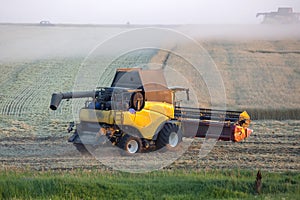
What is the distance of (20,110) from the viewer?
83.0 ft

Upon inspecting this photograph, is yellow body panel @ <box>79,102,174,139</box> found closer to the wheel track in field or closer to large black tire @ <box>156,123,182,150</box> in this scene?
large black tire @ <box>156,123,182,150</box>

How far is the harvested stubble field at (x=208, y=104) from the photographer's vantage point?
53.4 feet

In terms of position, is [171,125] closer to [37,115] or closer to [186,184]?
[186,184]

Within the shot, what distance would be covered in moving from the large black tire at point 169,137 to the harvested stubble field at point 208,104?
62 cm

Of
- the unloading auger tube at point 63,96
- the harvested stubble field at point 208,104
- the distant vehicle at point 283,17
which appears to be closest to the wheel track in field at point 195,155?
the harvested stubble field at point 208,104

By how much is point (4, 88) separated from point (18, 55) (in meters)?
11.9

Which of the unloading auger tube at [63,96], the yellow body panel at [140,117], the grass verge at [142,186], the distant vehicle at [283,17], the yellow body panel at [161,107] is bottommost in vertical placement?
the grass verge at [142,186]

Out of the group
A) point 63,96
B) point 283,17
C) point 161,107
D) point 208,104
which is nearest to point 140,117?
point 161,107

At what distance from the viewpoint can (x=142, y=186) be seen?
41.4 feet

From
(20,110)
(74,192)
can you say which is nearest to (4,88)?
(20,110)

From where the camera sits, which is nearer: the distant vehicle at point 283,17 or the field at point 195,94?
the field at point 195,94

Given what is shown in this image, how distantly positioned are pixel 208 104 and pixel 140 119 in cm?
1067

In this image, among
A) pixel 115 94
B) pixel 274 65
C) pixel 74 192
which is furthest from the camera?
pixel 274 65

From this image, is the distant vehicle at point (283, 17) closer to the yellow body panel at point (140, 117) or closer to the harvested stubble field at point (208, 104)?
the harvested stubble field at point (208, 104)
